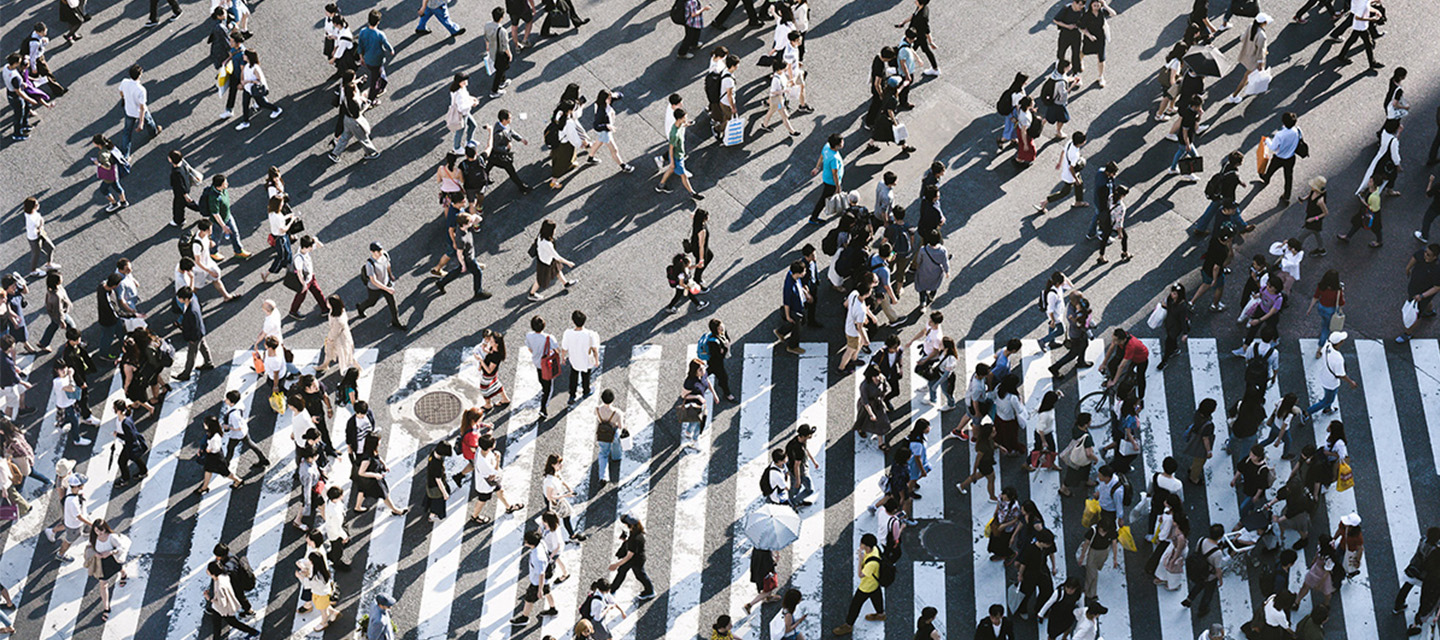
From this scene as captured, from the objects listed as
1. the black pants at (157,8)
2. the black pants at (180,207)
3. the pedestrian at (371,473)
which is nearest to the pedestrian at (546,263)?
the pedestrian at (371,473)

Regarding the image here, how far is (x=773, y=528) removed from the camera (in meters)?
20.2

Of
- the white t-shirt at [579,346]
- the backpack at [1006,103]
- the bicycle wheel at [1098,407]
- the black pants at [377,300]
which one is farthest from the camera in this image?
the backpack at [1006,103]

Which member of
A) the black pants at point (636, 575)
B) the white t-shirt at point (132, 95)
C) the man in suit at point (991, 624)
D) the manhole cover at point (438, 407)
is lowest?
the man in suit at point (991, 624)

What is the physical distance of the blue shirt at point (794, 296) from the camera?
2408cm

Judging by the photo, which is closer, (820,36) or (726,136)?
(726,136)

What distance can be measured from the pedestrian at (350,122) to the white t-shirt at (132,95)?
3.34 m

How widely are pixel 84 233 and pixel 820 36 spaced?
44.7 feet

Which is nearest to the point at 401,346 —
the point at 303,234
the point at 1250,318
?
the point at 303,234

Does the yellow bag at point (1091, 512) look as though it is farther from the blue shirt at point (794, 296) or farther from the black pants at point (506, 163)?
the black pants at point (506, 163)

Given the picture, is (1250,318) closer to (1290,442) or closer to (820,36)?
(1290,442)

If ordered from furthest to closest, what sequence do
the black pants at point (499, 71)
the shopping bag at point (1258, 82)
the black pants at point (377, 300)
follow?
the black pants at point (499, 71), the shopping bag at point (1258, 82), the black pants at point (377, 300)

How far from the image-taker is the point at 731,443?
77.4ft

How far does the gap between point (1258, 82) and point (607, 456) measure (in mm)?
13681

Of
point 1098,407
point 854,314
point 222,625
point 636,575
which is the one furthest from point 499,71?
point 1098,407
